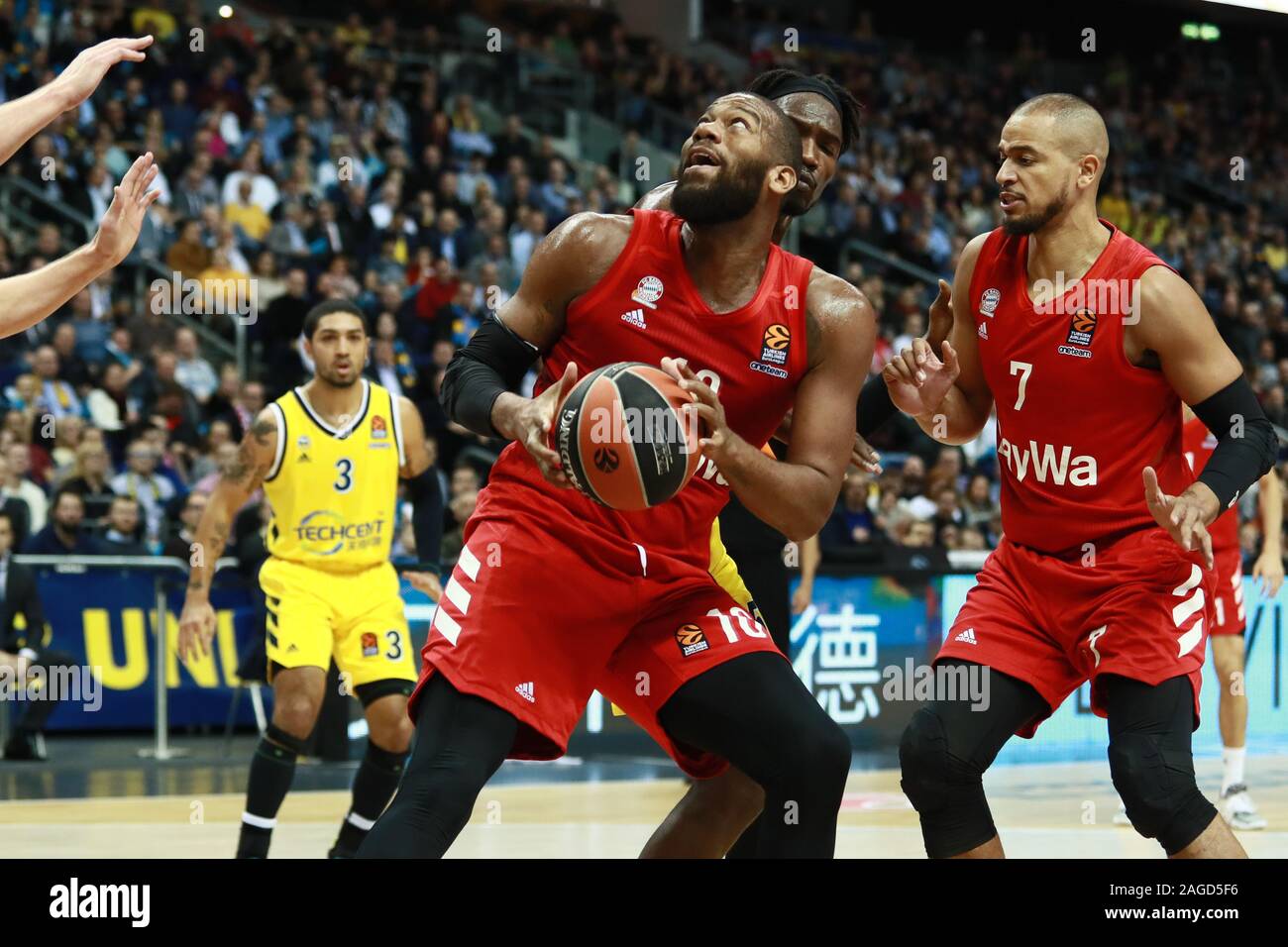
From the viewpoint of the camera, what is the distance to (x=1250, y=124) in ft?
81.3

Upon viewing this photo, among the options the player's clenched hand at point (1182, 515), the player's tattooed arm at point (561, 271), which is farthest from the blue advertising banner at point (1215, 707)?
the player's tattooed arm at point (561, 271)

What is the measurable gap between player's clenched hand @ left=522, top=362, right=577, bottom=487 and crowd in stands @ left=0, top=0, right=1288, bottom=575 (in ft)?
22.5

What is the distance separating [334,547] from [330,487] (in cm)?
25

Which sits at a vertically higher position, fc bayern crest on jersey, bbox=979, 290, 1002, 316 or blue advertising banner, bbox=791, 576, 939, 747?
fc bayern crest on jersey, bbox=979, 290, 1002, 316

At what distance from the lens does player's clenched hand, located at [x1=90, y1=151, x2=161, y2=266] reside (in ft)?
14.3

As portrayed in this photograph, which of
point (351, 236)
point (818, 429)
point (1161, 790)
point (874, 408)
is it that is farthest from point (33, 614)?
point (1161, 790)

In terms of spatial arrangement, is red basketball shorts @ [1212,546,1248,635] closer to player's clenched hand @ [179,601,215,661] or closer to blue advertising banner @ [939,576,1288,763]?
blue advertising banner @ [939,576,1288,763]

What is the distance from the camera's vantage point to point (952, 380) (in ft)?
16.1

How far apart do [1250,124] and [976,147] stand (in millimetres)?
5498

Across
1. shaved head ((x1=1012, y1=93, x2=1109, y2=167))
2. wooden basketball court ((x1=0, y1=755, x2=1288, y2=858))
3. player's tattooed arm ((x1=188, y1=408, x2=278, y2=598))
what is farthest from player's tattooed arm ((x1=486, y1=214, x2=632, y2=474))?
wooden basketball court ((x1=0, y1=755, x2=1288, y2=858))

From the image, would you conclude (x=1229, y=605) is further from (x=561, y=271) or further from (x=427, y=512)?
(x=561, y=271)

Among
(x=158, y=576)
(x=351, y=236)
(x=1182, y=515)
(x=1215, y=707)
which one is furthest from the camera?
(x=351, y=236)

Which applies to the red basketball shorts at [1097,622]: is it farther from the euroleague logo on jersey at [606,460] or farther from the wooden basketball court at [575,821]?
the wooden basketball court at [575,821]

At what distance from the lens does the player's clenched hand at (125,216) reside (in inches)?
171
